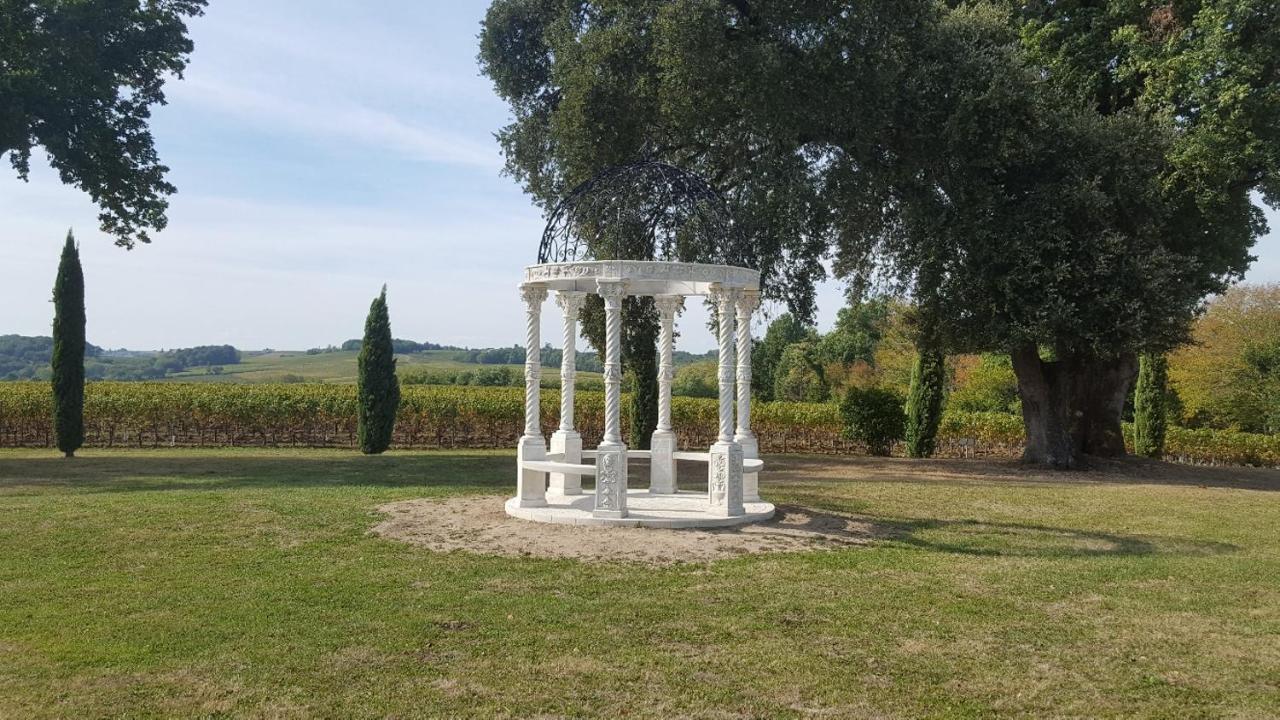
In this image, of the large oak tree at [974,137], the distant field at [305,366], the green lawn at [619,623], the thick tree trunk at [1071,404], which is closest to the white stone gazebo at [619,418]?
the green lawn at [619,623]

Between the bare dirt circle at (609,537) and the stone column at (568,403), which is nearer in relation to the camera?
the bare dirt circle at (609,537)

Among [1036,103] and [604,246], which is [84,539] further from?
[1036,103]

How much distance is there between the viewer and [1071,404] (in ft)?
85.4

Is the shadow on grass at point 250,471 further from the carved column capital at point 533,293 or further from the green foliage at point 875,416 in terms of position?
the green foliage at point 875,416

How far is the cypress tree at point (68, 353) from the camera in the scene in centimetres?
2667

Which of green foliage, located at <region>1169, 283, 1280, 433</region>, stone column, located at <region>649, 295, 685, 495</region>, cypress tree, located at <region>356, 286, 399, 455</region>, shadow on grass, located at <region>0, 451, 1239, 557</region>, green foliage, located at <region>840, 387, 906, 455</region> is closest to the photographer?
shadow on grass, located at <region>0, 451, 1239, 557</region>

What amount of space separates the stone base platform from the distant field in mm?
58892

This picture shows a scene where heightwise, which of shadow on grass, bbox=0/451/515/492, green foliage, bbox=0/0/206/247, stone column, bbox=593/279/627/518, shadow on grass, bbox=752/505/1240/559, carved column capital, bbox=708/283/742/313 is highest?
green foliage, bbox=0/0/206/247

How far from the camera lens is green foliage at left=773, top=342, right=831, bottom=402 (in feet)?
177

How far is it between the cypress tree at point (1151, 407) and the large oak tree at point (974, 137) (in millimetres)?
7248

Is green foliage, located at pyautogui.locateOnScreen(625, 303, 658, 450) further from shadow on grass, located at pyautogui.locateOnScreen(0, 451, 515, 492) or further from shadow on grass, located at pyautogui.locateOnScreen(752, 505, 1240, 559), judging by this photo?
shadow on grass, located at pyautogui.locateOnScreen(752, 505, 1240, 559)

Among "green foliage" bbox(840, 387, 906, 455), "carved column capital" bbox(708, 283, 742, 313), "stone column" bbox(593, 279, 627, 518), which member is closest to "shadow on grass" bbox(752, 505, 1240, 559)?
"stone column" bbox(593, 279, 627, 518)

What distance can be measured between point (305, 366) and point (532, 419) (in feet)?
288

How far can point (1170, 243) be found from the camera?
22859 millimetres
